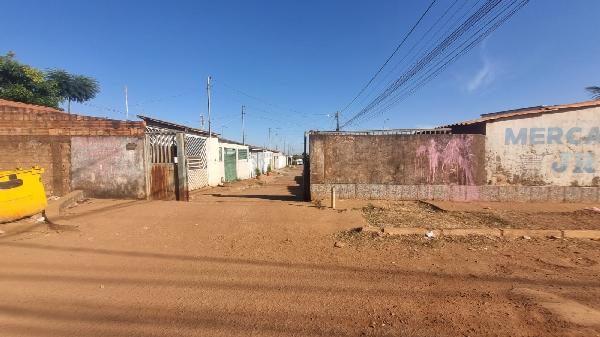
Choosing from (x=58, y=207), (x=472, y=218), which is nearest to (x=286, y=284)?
(x=472, y=218)

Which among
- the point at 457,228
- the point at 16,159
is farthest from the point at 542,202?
the point at 16,159

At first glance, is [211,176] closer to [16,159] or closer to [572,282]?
[16,159]

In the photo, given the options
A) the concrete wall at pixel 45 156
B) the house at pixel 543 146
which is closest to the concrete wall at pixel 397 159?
the house at pixel 543 146

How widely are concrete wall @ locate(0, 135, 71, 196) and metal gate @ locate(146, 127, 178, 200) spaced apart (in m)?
2.84

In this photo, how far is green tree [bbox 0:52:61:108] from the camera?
24875 mm

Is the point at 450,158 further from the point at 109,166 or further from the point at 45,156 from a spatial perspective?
the point at 45,156

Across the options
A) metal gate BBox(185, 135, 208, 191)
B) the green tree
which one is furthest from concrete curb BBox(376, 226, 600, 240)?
the green tree

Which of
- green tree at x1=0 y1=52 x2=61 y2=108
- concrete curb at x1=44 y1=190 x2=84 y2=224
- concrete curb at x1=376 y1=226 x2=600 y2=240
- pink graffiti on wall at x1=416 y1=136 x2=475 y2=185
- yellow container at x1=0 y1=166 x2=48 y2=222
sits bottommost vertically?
concrete curb at x1=376 y1=226 x2=600 y2=240

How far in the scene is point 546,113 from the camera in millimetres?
10086

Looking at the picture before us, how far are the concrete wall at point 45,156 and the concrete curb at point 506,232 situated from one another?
10.4 meters

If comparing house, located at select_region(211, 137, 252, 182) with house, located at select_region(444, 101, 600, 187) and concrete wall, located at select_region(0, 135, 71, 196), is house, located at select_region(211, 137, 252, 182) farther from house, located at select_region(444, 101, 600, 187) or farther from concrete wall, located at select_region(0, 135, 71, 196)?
house, located at select_region(444, 101, 600, 187)

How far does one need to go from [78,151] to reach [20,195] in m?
4.24

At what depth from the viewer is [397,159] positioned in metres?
10.3

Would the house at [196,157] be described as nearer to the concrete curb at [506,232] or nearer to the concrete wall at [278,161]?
the concrete curb at [506,232]
